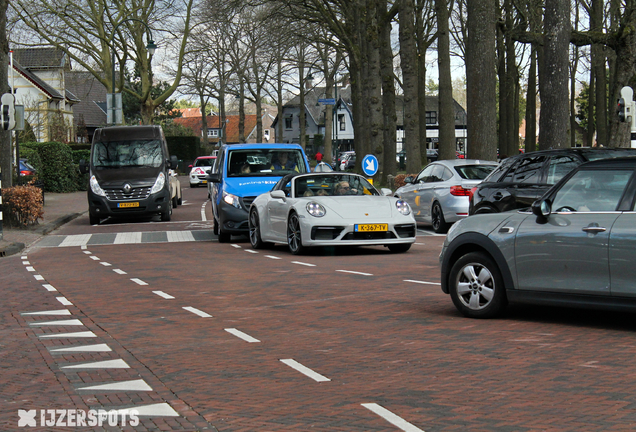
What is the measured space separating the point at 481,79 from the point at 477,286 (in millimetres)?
14465

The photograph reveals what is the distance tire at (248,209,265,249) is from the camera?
1654 centimetres

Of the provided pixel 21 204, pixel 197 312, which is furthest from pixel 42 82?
pixel 197 312

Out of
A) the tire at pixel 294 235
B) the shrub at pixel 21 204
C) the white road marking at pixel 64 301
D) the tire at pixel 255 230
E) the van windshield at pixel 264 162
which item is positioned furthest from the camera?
the shrub at pixel 21 204

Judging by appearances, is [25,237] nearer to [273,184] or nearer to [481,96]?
[273,184]

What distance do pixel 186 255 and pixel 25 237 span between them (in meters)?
6.53

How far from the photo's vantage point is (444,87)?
34.8 metres

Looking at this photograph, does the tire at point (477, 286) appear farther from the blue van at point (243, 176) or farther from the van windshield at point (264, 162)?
the van windshield at point (264, 162)

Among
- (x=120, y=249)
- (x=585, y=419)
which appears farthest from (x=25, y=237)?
(x=585, y=419)

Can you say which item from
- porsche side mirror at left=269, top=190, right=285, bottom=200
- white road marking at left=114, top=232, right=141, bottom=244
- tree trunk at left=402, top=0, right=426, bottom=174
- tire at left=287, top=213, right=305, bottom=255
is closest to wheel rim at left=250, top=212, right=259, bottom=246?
porsche side mirror at left=269, top=190, right=285, bottom=200

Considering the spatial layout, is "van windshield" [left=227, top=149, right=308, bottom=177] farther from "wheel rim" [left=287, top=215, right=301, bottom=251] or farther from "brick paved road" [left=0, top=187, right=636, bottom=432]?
"brick paved road" [left=0, top=187, right=636, bottom=432]

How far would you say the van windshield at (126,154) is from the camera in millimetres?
25250

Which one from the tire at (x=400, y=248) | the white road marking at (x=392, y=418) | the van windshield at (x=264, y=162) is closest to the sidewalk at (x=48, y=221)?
the van windshield at (x=264, y=162)

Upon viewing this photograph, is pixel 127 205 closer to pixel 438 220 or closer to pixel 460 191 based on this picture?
pixel 438 220

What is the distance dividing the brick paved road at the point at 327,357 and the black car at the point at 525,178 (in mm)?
2665
